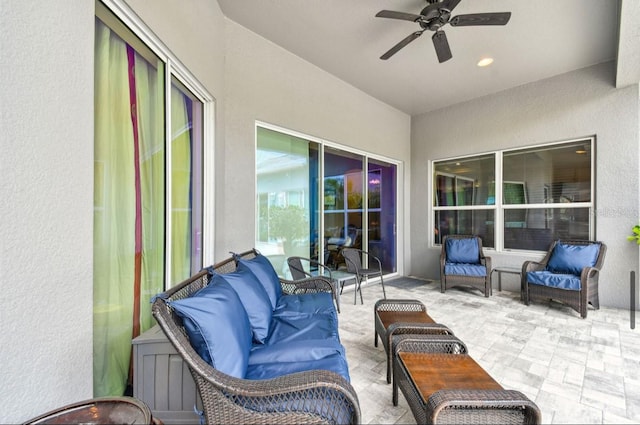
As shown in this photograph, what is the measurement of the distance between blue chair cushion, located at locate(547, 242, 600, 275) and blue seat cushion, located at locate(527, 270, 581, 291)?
132 mm

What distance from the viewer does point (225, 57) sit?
9.80 ft

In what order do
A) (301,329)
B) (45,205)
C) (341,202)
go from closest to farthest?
(45,205) < (301,329) < (341,202)

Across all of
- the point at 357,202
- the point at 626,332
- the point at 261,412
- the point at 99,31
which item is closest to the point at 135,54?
the point at 99,31

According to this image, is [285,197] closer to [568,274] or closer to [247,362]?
[247,362]

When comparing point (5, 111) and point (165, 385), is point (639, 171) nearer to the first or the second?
point (165, 385)

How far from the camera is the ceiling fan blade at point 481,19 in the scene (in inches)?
88.7

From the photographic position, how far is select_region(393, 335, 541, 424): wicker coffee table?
1.17 metres

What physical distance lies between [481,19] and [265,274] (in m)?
2.88

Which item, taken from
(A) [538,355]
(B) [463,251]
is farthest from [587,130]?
(A) [538,355]

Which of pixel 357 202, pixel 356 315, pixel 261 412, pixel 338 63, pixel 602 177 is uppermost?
pixel 338 63

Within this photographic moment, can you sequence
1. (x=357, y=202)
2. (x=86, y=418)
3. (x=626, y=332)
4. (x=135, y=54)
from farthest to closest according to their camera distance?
(x=357, y=202)
(x=626, y=332)
(x=135, y=54)
(x=86, y=418)

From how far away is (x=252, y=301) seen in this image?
1.69 metres

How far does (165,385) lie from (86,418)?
705 mm

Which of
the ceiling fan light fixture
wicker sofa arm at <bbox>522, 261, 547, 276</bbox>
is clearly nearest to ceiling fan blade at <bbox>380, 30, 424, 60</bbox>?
the ceiling fan light fixture
